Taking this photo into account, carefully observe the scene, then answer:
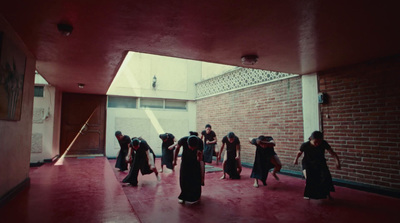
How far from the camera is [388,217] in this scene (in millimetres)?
3621

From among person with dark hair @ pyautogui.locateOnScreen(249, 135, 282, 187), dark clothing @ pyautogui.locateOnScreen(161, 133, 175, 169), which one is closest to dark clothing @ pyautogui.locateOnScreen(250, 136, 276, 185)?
person with dark hair @ pyautogui.locateOnScreen(249, 135, 282, 187)

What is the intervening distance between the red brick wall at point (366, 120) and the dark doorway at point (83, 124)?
914 centimetres

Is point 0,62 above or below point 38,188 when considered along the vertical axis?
above

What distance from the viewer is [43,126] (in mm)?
9062

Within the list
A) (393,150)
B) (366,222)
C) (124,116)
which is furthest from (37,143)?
(393,150)

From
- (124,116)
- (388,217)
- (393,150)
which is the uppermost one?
(124,116)

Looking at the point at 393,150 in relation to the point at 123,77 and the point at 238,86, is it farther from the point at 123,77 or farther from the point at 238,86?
the point at 123,77

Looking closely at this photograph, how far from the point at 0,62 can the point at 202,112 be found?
896 centimetres

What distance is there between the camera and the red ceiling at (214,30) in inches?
121

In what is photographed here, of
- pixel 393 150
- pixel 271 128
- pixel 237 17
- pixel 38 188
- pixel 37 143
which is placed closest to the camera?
pixel 237 17

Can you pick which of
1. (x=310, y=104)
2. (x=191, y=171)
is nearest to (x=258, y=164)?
(x=191, y=171)

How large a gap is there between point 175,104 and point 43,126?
5.78m

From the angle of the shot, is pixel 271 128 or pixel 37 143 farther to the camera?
pixel 37 143

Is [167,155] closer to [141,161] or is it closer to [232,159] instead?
[141,161]
